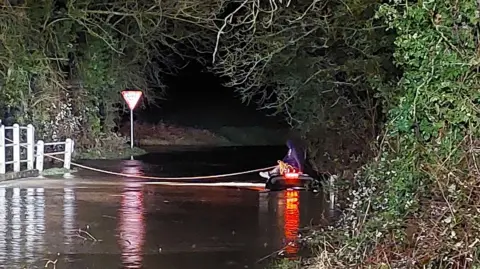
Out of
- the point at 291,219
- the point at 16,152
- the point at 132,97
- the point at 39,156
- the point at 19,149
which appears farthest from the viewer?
the point at 132,97

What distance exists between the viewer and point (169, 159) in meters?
29.0

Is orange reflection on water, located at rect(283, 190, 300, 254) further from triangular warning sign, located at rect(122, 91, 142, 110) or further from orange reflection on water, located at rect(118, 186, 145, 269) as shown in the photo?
triangular warning sign, located at rect(122, 91, 142, 110)

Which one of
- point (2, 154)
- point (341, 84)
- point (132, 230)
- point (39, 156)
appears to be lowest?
point (132, 230)

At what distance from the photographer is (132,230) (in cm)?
1177

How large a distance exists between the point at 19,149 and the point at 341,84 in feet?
27.9

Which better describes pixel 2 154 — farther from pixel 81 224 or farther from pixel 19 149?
pixel 81 224

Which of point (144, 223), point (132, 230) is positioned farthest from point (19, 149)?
point (132, 230)

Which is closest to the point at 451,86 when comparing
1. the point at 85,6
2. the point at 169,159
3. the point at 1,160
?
the point at 1,160

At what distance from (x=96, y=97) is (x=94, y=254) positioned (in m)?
19.2

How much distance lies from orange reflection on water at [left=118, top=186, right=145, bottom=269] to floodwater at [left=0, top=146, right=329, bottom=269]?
0.01 meters

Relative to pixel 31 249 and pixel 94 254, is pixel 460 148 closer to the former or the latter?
pixel 94 254

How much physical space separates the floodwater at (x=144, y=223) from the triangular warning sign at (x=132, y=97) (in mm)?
10435

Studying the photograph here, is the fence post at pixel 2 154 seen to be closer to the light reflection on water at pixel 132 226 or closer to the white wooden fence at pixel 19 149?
the white wooden fence at pixel 19 149

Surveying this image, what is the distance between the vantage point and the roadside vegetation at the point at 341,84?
7.56 metres
